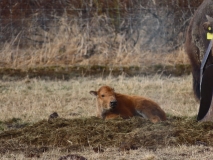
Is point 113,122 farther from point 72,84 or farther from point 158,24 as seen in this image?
point 158,24

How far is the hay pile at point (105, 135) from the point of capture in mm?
8609

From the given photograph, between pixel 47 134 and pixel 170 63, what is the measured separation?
10.4 meters

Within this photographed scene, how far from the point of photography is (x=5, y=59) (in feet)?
63.2

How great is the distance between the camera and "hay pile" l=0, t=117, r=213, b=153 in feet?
28.2

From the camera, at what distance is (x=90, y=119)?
10.4 m

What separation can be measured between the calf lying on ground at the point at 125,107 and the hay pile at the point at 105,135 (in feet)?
2.43

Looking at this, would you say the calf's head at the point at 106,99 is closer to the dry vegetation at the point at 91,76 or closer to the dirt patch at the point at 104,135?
the dry vegetation at the point at 91,76

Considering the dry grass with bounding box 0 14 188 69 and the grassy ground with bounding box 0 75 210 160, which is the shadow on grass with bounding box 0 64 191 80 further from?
the grassy ground with bounding box 0 75 210 160

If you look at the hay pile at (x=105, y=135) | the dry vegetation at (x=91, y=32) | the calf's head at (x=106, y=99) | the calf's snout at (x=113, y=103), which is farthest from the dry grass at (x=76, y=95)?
the dry vegetation at (x=91, y=32)

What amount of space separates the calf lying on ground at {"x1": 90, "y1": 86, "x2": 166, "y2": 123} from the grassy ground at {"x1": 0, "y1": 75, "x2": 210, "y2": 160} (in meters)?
0.32

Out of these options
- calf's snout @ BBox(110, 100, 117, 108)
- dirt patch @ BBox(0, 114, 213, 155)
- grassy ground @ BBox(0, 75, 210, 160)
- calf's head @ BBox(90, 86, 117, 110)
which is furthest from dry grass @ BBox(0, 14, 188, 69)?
dirt patch @ BBox(0, 114, 213, 155)

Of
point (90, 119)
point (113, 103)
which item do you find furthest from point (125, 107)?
point (90, 119)

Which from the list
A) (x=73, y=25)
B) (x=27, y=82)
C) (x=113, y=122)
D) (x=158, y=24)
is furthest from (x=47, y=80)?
(x=113, y=122)

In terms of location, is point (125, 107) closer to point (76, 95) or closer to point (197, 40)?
point (197, 40)
